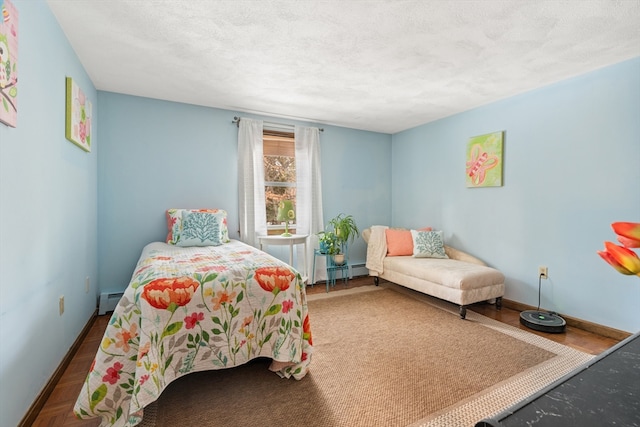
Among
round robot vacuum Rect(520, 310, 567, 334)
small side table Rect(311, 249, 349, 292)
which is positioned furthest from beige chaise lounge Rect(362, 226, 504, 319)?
small side table Rect(311, 249, 349, 292)

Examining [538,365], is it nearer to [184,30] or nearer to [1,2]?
[184,30]

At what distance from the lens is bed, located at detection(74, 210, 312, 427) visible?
1516 millimetres

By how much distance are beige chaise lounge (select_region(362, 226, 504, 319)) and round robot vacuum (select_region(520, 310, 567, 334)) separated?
346mm

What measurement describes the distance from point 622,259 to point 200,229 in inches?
127

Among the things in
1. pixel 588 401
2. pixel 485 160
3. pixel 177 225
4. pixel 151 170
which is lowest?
pixel 588 401

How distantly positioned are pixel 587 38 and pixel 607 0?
0.47 meters

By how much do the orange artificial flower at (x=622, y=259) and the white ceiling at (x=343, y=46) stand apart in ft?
6.23

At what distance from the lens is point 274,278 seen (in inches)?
77.0

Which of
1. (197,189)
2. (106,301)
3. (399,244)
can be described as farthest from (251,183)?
(399,244)

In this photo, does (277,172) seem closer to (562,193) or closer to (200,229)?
(200,229)

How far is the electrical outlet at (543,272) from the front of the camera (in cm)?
305

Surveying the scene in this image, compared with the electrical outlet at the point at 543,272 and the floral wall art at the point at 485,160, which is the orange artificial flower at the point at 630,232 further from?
the floral wall art at the point at 485,160

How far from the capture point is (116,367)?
60.3 inches

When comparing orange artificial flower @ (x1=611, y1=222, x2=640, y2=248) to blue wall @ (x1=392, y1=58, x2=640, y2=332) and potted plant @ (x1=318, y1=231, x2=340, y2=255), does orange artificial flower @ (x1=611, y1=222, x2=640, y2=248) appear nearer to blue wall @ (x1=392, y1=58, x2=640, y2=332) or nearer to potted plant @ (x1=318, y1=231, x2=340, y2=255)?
blue wall @ (x1=392, y1=58, x2=640, y2=332)
